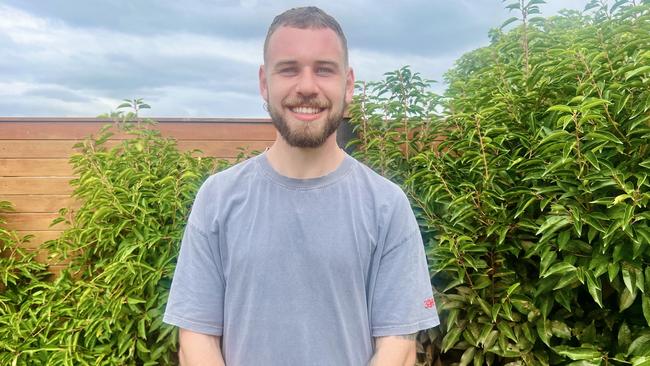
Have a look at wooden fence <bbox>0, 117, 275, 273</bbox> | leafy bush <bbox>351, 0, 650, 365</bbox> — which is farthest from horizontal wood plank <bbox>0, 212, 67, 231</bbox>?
leafy bush <bbox>351, 0, 650, 365</bbox>

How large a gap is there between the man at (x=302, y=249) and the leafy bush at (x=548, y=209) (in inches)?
31.2

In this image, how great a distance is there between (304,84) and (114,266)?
5.89 ft

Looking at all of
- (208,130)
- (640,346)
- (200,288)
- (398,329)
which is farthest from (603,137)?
(208,130)

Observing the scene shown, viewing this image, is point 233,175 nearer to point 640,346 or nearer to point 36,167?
point 640,346

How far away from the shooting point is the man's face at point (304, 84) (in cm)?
129

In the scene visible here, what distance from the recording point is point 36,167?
3.62 metres

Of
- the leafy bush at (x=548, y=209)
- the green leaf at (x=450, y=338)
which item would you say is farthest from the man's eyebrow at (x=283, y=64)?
the green leaf at (x=450, y=338)

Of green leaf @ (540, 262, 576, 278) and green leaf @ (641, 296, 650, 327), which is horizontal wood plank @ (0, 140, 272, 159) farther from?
green leaf @ (641, 296, 650, 327)

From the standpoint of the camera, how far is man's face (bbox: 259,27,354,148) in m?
1.29

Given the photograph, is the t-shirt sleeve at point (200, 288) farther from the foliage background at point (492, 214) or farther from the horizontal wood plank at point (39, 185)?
the horizontal wood plank at point (39, 185)

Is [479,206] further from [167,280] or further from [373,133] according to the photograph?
[167,280]

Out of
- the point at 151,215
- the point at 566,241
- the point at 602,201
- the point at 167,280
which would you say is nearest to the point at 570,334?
the point at 566,241

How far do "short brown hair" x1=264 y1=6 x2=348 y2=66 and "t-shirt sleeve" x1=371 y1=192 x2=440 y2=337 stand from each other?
483mm

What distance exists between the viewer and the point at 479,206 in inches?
87.5
